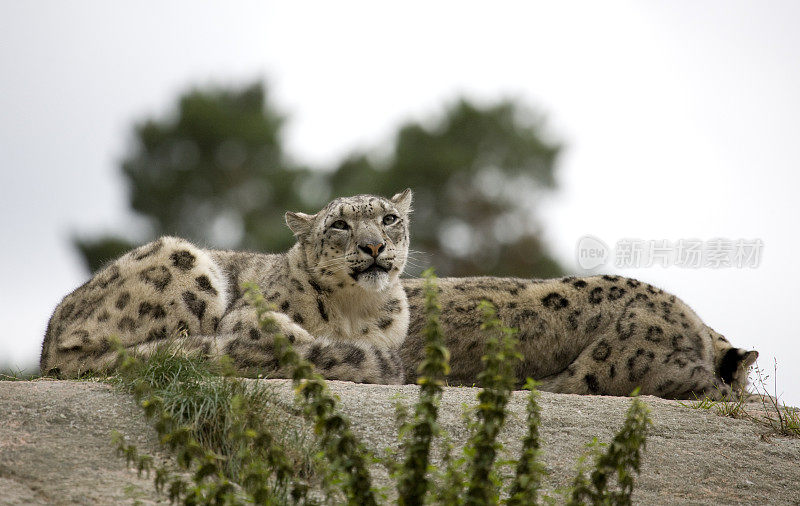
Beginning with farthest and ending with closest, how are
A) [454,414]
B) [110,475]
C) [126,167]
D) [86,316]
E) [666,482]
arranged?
1. [126,167]
2. [86,316]
3. [454,414]
4. [666,482]
5. [110,475]

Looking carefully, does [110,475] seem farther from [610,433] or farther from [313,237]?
[313,237]

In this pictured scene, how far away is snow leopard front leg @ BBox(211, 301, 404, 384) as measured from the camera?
8859 mm

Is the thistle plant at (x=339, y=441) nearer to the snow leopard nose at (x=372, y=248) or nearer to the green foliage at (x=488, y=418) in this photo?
the green foliage at (x=488, y=418)

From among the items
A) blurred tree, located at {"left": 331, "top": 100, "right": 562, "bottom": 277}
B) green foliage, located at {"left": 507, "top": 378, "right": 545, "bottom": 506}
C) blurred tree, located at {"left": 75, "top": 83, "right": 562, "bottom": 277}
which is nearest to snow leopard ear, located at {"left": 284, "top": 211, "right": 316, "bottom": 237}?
green foliage, located at {"left": 507, "top": 378, "right": 545, "bottom": 506}

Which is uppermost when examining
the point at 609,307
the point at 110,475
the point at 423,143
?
the point at 423,143

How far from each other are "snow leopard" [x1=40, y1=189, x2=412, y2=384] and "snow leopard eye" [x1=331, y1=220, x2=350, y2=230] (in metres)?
0.01

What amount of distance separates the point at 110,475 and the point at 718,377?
8083 millimetres

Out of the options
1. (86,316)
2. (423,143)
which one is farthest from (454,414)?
(423,143)

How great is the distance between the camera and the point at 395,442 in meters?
7.13

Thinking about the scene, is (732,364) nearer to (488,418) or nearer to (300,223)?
(300,223)

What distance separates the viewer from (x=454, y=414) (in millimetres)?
7738

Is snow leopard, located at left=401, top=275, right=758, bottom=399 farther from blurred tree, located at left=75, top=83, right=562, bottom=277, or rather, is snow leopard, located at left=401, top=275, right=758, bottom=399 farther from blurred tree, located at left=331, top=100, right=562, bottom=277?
blurred tree, located at left=75, top=83, right=562, bottom=277

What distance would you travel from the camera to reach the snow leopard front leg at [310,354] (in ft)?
29.1

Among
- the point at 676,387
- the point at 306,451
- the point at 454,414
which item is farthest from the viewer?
the point at 676,387
